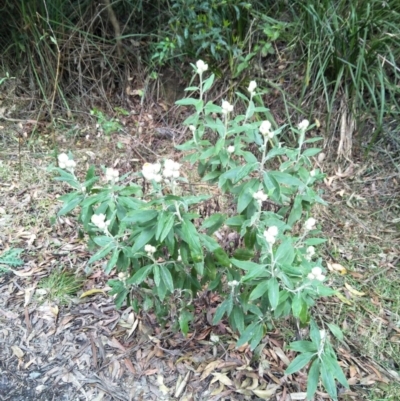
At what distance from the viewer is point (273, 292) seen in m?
1.29

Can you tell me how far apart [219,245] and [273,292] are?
1.08ft

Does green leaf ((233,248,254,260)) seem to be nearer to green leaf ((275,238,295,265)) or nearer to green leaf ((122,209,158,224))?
green leaf ((275,238,295,265))

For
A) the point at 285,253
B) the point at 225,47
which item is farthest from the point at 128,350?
the point at 225,47

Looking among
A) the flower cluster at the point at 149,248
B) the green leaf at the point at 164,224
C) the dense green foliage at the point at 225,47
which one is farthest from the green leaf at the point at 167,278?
the dense green foliage at the point at 225,47

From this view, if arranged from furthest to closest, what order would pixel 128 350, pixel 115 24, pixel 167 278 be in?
Answer: 1. pixel 115 24
2. pixel 128 350
3. pixel 167 278

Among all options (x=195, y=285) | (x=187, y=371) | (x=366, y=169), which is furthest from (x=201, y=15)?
(x=187, y=371)

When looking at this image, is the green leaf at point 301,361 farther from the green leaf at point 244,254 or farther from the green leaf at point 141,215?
the green leaf at point 141,215

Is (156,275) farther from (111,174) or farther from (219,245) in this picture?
(111,174)

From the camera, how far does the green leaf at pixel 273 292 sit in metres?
1.27

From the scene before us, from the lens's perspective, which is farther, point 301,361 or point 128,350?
point 128,350

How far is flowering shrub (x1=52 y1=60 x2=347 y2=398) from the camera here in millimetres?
1322

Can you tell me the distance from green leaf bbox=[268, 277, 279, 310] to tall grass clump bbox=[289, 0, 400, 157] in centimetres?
179

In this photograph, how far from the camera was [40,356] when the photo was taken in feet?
6.18

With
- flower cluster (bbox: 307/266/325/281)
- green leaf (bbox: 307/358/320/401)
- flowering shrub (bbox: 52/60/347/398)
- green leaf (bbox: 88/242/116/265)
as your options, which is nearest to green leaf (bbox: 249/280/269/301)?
flowering shrub (bbox: 52/60/347/398)
